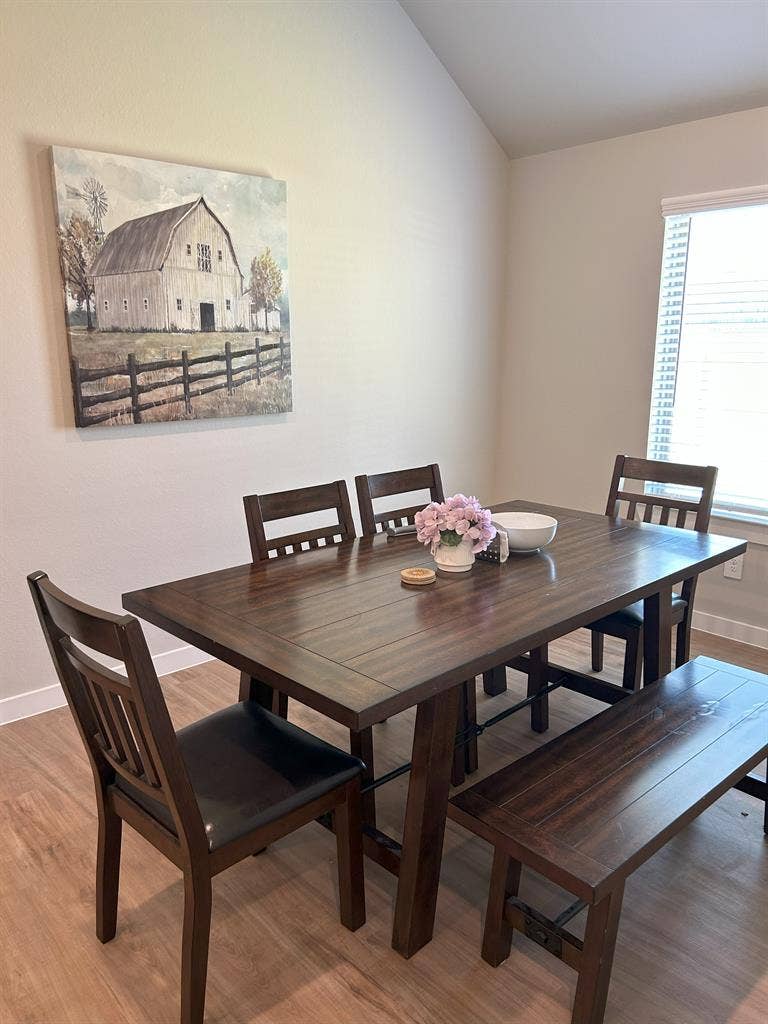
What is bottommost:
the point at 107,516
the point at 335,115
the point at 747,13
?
the point at 107,516

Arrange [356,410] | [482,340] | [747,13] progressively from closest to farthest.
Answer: [747,13] < [356,410] < [482,340]

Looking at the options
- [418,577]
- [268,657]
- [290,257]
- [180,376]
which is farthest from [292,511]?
[290,257]

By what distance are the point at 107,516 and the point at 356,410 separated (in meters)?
1.35

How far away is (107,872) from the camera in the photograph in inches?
70.0

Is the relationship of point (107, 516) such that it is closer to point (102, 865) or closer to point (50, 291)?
point (50, 291)

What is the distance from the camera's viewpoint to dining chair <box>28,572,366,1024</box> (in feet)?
4.53

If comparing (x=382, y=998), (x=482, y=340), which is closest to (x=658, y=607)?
(x=382, y=998)

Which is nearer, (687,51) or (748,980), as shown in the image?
(748,980)

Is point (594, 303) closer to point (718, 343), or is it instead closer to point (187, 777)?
point (718, 343)

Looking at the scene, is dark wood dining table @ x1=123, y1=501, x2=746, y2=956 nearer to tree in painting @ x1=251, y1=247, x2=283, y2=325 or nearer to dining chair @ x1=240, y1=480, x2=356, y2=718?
dining chair @ x1=240, y1=480, x2=356, y2=718

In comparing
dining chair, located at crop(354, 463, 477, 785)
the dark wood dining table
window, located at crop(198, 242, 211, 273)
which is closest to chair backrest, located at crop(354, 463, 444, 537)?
dining chair, located at crop(354, 463, 477, 785)

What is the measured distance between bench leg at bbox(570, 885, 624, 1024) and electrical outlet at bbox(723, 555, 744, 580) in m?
2.49

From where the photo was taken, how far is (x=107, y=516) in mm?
2982

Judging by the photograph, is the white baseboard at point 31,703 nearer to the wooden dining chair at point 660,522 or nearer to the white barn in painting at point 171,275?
the white barn in painting at point 171,275
